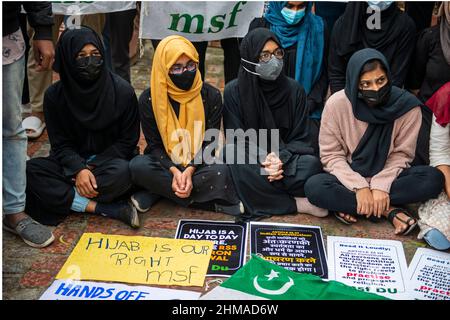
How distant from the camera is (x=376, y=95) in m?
3.26

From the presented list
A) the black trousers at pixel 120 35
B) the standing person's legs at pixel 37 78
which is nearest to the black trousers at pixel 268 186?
the black trousers at pixel 120 35

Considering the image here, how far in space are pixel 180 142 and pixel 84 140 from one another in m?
0.60

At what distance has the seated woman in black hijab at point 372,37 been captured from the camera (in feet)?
12.7

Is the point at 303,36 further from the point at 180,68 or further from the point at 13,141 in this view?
the point at 13,141

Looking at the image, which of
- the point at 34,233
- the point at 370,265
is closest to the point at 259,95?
the point at 370,265

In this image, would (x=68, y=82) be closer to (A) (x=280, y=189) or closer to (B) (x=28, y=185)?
(B) (x=28, y=185)

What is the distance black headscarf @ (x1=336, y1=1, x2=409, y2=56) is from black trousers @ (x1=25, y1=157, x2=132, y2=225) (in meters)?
1.70

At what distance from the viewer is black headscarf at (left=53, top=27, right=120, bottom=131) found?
3309 millimetres

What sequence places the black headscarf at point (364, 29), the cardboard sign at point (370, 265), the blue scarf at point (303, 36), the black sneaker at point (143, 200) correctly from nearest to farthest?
the cardboard sign at point (370, 265), the black sneaker at point (143, 200), the black headscarf at point (364, 29), the blue scarf at point (303, 36)

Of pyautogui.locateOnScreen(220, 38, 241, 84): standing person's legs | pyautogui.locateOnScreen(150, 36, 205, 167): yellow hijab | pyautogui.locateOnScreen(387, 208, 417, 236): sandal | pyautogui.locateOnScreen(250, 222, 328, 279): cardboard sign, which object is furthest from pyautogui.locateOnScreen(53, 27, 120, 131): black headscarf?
pyautogui.locateOnScreen(387, 208, 417, 236): sandal

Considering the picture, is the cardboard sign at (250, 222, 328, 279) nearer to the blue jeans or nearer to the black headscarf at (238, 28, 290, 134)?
the black headscarf at (238, 28, 290, 134)

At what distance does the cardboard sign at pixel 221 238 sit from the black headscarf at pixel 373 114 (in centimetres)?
83

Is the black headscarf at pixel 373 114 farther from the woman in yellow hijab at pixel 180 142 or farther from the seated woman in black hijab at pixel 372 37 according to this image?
the woman in yellow hijab at pixel 180 142

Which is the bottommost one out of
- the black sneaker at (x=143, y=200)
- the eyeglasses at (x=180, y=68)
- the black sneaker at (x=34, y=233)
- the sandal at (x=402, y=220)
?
the black sneaker at (x=34, y=233)
